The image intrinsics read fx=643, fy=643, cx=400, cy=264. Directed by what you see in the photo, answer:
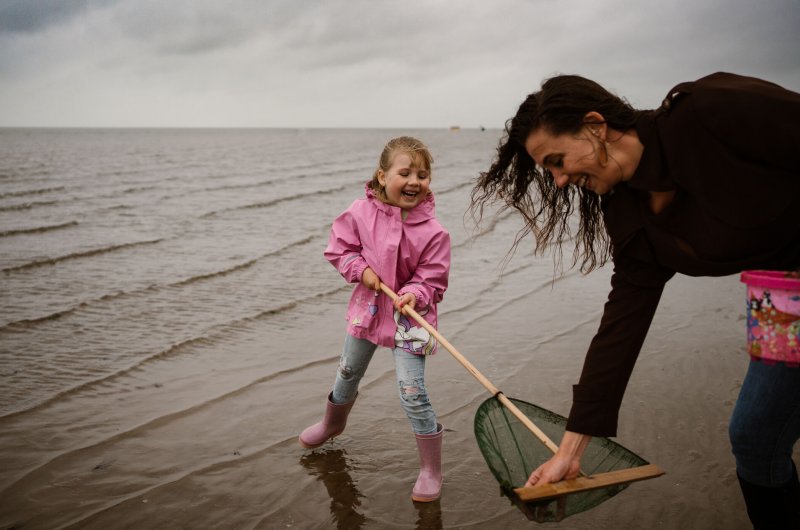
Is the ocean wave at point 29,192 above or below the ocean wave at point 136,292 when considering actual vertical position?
above

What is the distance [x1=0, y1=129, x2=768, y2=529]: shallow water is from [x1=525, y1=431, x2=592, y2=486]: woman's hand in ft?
3.00

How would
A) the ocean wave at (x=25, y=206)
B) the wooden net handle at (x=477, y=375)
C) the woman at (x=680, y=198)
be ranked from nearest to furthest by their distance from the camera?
the woman at (x=680, y=198)
the wooden net handle at (x=477, y=375)
the ocean wave at (x=25, y=206)

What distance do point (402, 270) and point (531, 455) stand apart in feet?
3.81

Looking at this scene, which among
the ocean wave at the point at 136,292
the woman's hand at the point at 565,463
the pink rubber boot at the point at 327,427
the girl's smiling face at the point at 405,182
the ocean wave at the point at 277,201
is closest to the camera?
the woman's hand at the point at 565,463

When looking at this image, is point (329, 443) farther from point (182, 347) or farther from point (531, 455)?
point (182, 347)

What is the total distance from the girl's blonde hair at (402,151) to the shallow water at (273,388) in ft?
5.15

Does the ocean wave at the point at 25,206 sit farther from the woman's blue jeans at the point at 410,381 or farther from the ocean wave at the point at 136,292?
the woman's blue jeans at the point at 410,381

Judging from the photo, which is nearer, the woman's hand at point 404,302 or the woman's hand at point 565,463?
the woman's hand at point 565,463

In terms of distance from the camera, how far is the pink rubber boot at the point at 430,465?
3.33 m

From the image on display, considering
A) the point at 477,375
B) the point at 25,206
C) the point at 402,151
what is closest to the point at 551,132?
the point at 477,375

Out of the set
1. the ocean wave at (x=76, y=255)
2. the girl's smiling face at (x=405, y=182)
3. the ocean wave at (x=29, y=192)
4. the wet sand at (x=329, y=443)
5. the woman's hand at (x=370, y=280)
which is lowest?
the wet sand at (x=329, y=443)

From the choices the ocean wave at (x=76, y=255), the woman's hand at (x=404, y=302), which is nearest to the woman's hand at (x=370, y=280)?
the woman's hand at (x=404, y=302)

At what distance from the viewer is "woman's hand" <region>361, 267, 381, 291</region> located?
3348mm

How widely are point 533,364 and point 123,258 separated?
615 cm
